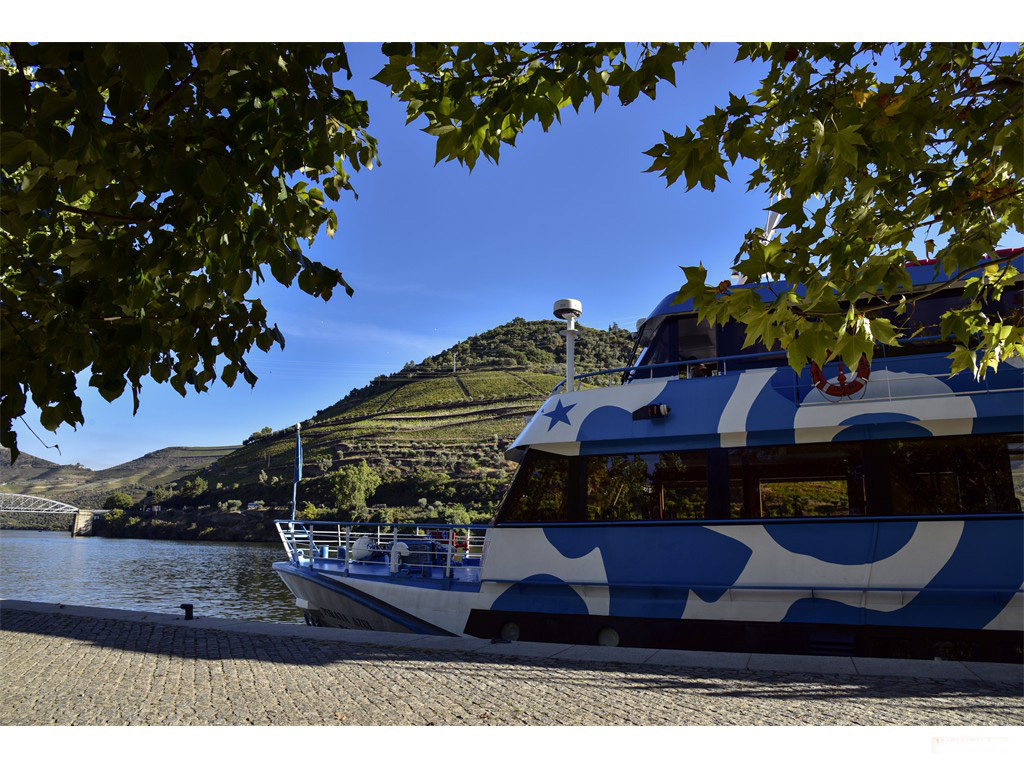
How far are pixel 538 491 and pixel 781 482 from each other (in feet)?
8.75

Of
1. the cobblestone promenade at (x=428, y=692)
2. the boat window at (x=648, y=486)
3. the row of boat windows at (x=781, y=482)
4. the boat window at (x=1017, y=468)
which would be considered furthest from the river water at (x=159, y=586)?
the boat window at (x=1017, y=468)

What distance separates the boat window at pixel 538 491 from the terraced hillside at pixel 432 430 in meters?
53.3

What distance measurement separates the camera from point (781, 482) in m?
7.06

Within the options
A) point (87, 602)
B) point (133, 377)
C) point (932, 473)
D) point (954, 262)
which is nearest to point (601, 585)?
point (932, 473)

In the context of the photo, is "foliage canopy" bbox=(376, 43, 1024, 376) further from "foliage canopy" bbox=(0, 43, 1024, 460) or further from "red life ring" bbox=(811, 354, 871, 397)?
"red life ring" bbox=(811, 354, 871, 397)

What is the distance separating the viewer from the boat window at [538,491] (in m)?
7.92

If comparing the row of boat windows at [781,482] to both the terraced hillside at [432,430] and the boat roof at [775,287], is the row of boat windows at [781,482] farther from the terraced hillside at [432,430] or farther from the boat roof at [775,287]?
the terraced hillside at [432,430]

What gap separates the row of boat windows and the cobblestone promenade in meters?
2.36

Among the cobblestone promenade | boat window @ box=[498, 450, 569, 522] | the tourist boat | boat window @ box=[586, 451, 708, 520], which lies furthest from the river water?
the cobblestone promenade

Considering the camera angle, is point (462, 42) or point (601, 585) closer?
point (462, 42)

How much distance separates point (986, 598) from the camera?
243 inches

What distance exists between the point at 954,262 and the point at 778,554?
4.26 meters

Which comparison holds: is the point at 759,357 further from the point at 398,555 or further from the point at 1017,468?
the point at 398,555

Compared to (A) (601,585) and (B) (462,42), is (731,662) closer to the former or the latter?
(A) (601,585)
